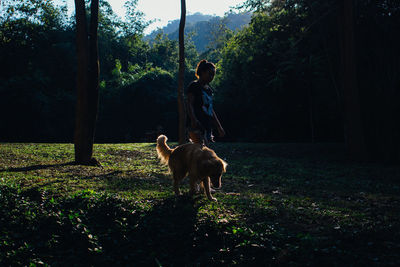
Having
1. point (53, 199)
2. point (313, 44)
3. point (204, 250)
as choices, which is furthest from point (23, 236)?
point (313, 44)

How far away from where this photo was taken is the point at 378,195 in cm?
855

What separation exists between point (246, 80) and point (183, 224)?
22.8 meters

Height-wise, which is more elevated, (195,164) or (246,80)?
(246,80)

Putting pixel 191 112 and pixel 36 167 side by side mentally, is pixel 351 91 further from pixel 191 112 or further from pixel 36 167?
pixel 36 167

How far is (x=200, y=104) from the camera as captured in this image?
6.87 meters

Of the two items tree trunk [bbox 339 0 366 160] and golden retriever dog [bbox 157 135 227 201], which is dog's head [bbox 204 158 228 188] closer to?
golden retriever dog [bbox 157 135 227 201]

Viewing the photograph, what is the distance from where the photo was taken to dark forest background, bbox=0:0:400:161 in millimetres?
16344

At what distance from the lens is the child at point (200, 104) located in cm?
679

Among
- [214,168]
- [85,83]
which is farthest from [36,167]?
[214,168]

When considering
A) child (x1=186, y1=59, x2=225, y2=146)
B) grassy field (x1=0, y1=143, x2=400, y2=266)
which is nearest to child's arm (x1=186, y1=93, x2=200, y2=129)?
child (x1=186, y1=59, x2=225, y2=146)

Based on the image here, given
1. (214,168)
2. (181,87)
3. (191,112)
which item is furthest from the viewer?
(181,87)

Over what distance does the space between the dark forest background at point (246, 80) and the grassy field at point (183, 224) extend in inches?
360

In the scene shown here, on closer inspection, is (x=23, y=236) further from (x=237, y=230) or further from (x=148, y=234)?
(x=237, y=230)

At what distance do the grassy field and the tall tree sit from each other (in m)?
2.26
